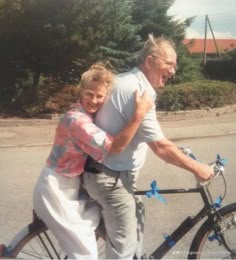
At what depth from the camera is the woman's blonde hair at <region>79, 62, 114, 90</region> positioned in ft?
9.39

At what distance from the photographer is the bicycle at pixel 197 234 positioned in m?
3.13

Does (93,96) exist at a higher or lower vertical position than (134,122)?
higher

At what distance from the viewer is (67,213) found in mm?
2965

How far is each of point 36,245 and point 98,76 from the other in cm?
116

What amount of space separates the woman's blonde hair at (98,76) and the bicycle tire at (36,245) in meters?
0.91

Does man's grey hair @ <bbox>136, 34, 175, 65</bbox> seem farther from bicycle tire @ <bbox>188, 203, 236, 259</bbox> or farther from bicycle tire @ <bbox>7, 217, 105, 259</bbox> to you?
bicycle tire @ <bbox>7, 217, 105, 259</bbox>

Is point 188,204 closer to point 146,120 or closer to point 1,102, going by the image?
point 146,120

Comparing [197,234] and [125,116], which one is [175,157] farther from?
[197,234]

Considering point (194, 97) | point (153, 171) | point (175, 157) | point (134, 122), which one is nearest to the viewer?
point (134, 122)

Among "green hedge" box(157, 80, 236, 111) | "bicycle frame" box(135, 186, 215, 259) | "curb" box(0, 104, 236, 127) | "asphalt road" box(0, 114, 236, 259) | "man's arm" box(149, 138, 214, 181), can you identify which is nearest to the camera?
"man's arm" box(149, 138, 214, 181)

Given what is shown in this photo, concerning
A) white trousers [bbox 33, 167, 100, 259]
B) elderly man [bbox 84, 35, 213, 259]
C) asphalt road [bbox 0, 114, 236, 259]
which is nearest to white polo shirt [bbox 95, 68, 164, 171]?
elderly man [bbox 84, 35, 213, 259]

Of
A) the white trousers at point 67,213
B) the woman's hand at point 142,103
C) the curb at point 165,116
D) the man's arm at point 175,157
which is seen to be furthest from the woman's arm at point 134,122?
the curb at point 165,116

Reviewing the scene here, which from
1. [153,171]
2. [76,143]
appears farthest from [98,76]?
[153,171]

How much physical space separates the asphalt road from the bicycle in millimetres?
755
